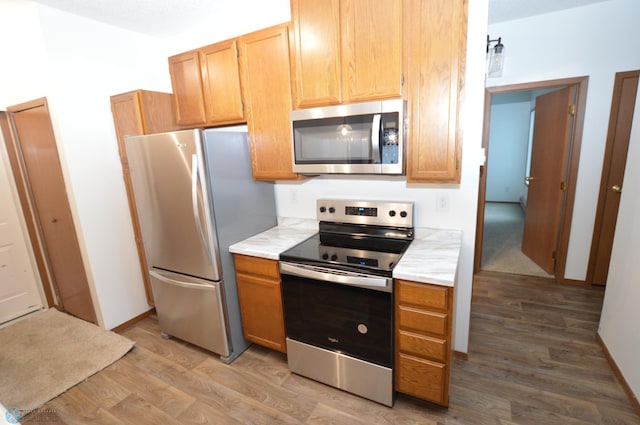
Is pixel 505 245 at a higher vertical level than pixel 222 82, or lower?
lower

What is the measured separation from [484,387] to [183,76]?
10.4 feet

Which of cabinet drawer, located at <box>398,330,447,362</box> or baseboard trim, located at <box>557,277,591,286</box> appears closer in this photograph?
cabinet drawer, located at <box>398,330,447,362</box>

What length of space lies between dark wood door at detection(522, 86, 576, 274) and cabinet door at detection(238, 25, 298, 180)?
2.93m

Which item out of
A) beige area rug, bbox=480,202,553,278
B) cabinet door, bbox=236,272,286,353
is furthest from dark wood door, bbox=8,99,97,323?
beige area rug, bbox=480,202,553,278

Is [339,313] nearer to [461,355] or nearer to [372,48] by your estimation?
[461,355]

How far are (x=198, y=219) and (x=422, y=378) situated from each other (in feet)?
5.58

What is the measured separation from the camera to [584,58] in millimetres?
2838

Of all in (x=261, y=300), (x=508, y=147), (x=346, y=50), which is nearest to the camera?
(x=346, y=50)

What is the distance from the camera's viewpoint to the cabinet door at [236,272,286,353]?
83.3 inches

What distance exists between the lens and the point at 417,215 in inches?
84.5

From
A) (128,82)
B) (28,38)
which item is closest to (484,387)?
(128,82)

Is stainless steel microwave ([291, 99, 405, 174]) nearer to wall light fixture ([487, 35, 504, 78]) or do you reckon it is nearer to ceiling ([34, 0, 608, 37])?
ceiling ([34, 0, 608, 37])

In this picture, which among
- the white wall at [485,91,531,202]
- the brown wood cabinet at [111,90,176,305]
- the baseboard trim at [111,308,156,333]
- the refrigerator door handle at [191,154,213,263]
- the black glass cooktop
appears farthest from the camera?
the white wall at [485,91,531,202]

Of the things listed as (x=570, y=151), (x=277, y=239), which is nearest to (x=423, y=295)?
(x=277, y=239)
